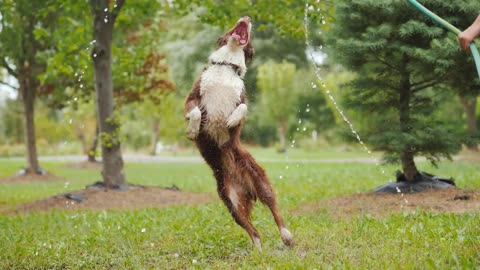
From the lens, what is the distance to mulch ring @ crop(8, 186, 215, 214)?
952 cm

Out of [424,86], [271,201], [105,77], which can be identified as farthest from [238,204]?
[105,77]

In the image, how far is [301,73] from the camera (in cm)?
2908

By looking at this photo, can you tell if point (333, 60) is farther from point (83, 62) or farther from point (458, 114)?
point (458, 114)

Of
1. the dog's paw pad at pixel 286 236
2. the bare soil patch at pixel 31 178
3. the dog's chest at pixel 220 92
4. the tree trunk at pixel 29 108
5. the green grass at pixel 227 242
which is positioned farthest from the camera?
the tree trunk at pixel 29 108

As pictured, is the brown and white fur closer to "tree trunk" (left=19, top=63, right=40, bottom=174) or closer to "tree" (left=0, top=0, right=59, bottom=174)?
"tree" (left=0, top=0, right=59, bottom=174)

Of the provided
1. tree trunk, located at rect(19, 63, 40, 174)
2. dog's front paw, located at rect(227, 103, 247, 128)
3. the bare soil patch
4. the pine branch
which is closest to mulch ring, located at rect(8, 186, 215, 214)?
the pine branch

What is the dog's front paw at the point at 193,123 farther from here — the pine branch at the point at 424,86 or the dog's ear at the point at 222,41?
the pine branch at the point at 424,86

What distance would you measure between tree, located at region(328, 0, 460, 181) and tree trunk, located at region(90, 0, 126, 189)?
417cm

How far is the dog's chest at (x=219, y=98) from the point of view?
15.6 feet

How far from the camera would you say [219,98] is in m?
4.77

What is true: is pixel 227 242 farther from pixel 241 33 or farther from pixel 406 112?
pixel 406 112

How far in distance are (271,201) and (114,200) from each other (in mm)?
5654

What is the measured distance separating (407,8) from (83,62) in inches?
214

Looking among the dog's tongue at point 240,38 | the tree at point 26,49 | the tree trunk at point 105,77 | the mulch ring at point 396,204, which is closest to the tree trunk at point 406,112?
the mulch ring at point 396,204
